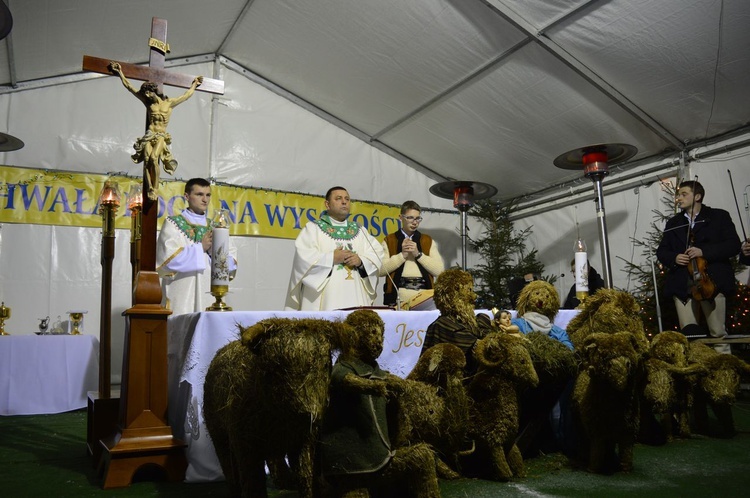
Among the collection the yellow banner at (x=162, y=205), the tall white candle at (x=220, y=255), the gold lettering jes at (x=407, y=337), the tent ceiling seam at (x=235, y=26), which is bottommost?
the gold lettering jes at (x=407, y=337)

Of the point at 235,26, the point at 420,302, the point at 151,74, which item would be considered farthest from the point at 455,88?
the point at 151,74

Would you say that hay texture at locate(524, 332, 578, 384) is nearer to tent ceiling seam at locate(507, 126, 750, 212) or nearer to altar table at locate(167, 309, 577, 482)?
altar table at locate(167, 309, 577, 482)

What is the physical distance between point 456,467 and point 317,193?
6.07 metres

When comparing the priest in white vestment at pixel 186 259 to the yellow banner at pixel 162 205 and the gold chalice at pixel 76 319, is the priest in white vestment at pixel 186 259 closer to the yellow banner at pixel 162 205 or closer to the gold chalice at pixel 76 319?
the yellow banner at pixel 162 205

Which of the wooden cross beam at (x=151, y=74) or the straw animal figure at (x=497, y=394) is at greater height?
the wooden cross beam at (x=151, y=74)

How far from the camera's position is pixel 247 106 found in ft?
27.0

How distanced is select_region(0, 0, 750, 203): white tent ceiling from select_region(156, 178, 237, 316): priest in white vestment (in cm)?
270

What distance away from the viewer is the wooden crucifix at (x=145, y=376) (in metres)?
2.85

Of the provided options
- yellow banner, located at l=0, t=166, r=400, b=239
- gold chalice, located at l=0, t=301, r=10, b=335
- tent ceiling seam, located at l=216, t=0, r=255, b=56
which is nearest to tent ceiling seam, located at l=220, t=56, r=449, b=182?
tent ceiling seam, located at l=216, t=0, r=255, b=56

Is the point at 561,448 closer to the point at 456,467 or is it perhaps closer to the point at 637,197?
the point at 456,467

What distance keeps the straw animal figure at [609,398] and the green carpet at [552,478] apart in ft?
0.39

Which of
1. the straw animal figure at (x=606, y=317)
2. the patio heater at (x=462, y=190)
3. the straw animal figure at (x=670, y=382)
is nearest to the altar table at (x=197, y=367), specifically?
the straw animal figure at (x=606, y=317)

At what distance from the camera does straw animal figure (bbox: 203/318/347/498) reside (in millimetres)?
1787

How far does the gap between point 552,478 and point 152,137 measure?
113 inches
